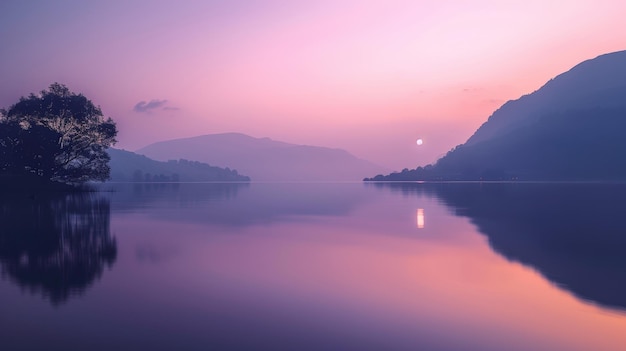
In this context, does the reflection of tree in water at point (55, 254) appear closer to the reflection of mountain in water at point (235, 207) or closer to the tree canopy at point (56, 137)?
the reflection of mountain in water at point (235, 207)

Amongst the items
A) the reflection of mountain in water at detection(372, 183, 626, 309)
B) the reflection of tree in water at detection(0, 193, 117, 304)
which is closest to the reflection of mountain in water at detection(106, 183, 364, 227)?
the reflection of tree in water at detection(0, 193, 117, 304)

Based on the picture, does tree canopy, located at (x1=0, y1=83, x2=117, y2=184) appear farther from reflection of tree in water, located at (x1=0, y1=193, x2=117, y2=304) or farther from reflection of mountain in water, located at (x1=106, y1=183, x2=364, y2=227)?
reflection of tree in water, located at (x1=0, y1=193, x2=117, y2=304)

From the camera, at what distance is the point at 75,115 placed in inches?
3442

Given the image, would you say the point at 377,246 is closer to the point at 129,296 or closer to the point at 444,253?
the point at 444,253

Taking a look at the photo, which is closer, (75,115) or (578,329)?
(578,329)

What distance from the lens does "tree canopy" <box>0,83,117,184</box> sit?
267ft

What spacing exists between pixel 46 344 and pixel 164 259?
11.5 m

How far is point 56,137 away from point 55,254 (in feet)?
243

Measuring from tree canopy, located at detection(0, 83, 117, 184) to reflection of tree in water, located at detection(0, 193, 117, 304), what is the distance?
53674mm

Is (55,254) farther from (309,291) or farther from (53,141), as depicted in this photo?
(53,141)

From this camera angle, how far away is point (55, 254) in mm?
21172

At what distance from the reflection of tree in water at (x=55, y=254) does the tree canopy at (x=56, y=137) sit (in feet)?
176

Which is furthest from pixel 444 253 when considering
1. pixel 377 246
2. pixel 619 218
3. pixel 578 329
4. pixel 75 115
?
pixel 75 115

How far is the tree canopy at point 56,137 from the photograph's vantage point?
81.2 meters
